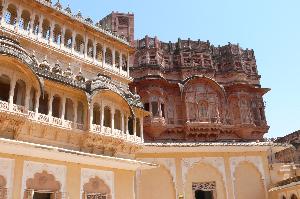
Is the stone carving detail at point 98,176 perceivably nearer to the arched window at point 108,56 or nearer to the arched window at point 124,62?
the arched window at point 108,56

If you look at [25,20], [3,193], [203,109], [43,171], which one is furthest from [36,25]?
[203,109]

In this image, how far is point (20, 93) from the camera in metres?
18.6

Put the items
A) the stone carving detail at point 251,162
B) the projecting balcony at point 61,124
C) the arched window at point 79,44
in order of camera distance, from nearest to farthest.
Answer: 1. the projecting balcony at point 61,124
2. the arched window at point 79,44
3. the stone carving detail at point 251,162

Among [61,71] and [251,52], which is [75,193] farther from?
[251,52]

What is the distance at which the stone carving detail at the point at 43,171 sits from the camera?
16475 mm

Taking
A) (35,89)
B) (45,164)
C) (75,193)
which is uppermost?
(35,89)

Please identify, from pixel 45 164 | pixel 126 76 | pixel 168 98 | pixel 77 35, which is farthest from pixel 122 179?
pixel 168 98

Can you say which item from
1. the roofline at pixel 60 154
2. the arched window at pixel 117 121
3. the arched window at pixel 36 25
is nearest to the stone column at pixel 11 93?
the roofline at pixel 60 154

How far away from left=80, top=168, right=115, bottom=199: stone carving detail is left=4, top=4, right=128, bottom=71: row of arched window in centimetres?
891

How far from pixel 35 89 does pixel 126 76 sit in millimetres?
9034

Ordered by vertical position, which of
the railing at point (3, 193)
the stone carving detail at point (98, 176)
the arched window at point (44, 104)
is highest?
the arched window at point (44, 104)

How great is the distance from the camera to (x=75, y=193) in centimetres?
1808

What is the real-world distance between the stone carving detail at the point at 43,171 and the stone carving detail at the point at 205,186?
412 inches

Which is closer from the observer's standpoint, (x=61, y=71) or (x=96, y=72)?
(x=61, y=71)
